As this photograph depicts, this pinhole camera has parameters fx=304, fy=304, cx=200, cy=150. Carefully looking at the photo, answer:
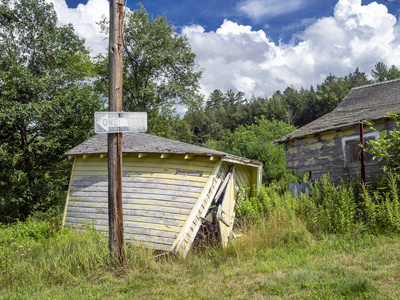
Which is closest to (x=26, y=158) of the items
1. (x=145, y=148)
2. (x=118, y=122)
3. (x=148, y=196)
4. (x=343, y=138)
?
(x=145, y=148)

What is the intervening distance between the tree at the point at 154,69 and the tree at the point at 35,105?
7728 mm

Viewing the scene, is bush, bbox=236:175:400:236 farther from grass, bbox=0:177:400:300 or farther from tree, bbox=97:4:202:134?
tree, bbox=97:4:202:134

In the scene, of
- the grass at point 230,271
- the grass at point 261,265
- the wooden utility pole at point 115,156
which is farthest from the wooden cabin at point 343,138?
the wooden utility pole at point 115,156

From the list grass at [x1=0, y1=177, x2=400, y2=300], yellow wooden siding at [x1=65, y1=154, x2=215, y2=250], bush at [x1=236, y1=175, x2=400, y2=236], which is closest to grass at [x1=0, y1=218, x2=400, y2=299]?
grass at [x1=0, y1=177, x2=400, y2=300]

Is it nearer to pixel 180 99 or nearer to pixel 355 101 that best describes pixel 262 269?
pixel 355 101

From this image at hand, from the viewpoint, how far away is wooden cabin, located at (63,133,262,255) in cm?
804

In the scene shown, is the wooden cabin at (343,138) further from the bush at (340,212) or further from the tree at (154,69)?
the tree at (154,69)

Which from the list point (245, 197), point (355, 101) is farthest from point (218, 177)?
point (355, 101)

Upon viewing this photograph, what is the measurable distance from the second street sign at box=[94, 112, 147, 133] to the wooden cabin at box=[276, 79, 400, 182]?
807 cm

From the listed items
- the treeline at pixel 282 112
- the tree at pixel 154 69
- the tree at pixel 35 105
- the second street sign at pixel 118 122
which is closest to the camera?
the second street sign at pixel 118 122

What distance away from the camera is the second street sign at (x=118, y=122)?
5781 millimetres

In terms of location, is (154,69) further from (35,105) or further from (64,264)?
(64,264)

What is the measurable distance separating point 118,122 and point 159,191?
334 cm

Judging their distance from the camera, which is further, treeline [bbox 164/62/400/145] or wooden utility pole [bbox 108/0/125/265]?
treeline [bbox 164/62/400/145]
